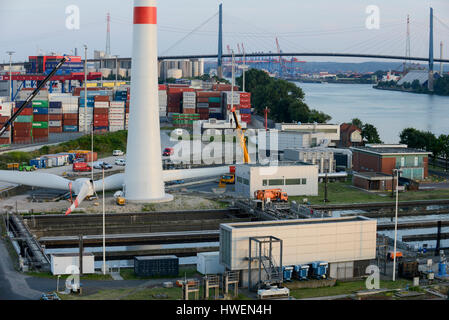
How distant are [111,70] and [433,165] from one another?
68.6 m

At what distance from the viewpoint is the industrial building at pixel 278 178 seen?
2045 centimetres

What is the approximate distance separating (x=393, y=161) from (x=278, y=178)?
506 cm

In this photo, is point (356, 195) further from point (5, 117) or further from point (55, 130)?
point (55, 130)

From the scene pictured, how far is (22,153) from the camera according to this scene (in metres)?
27.6

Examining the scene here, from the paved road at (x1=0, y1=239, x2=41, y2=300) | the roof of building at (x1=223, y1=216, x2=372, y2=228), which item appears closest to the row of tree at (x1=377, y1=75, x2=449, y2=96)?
the roof of building at (x1=223, y1=216, x2=372, y2=228)

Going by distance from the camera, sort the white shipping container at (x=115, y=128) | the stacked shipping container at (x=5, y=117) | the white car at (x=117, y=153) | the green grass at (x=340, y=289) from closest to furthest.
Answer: the green grass at (x=340, y=289) < the white car at (x=117, y=153) < the stacked shipping container at (x=5, y=117) < the white shipping container at (x=115, y=128)

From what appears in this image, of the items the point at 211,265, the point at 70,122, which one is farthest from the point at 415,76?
the point at 211,265

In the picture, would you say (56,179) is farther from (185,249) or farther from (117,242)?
(185,249)

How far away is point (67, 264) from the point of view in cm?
1226

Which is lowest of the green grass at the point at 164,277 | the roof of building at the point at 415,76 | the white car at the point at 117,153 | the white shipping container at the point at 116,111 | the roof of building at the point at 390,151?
the green grass at the point at 164,277

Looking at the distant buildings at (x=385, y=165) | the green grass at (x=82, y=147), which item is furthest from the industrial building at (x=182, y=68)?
the distant buildings at (x=385, y=165)

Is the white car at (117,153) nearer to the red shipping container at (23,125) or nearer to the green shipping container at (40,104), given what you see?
the red shipping container at (23,125)

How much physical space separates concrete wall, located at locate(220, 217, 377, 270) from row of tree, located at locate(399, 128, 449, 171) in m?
16.2

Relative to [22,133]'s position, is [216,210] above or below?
below
